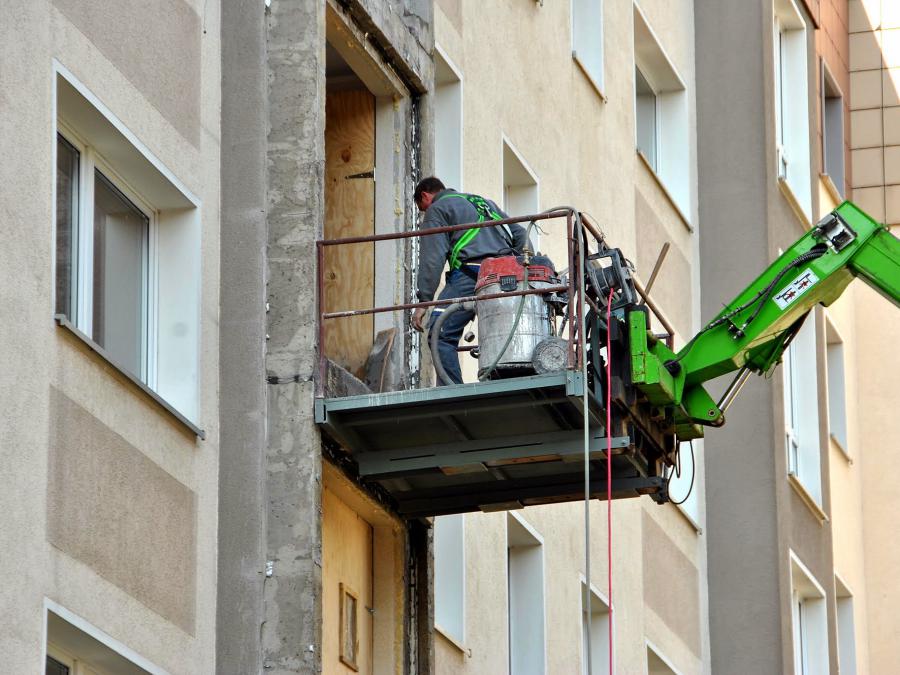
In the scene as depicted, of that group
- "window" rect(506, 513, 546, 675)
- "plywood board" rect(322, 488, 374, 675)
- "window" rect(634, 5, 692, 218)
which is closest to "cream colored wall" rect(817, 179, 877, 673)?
"window" rect(634, 5, 692, 218)

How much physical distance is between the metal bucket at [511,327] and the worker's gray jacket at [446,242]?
768 mm

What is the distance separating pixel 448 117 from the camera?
20688 mm

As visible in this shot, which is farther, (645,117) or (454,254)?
(645,117)

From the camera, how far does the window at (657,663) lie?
25.5 meters

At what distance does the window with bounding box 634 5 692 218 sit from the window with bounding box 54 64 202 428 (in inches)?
625

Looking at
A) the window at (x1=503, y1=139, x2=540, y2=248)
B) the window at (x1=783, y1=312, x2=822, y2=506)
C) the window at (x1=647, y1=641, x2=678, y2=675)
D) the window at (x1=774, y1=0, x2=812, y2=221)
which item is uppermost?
the window at (x1=774, y1=0, x2=812, y2=221)

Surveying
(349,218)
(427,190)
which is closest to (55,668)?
(427,190)

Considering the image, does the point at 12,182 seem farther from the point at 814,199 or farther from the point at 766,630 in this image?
the point at 814,199

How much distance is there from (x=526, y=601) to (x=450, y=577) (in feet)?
7.80

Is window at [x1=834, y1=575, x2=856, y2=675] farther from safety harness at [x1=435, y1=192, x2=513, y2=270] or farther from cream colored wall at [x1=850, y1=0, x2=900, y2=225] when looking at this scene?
safety harness at [x1=435, y1=192, x2=513, y2=270]

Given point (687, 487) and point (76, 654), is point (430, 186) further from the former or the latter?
point (687, 487)

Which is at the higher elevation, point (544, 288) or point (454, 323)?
point (454, 323)

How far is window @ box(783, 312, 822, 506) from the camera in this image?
31859mm

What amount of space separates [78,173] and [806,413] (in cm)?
2047
